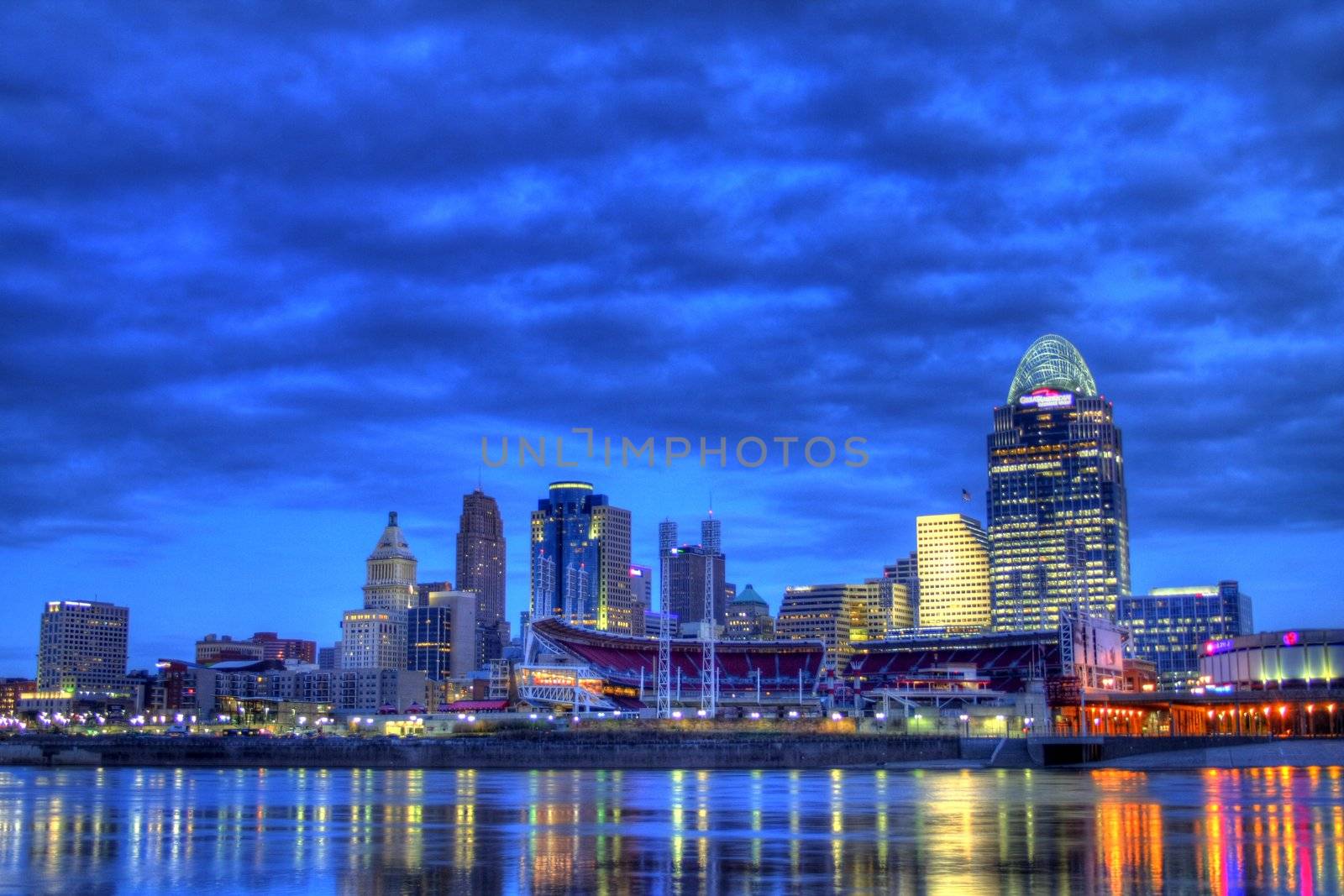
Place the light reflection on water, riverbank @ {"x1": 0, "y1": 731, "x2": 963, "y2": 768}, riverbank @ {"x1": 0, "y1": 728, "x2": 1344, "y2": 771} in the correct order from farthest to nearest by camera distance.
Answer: riverbank @ {"x1": 0, "y1": 731, "x2": 963, "y2": 768}, riverbank @ {"x1": 0, "y1": 728, "x2": 1344, "y2": 771}, the light reflection on water

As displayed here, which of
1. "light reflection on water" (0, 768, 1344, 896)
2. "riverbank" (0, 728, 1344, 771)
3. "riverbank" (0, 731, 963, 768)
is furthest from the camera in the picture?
"riverbank" (0, 731, 963, 768)

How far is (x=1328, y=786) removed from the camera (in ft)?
315

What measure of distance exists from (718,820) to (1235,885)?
97.5ft

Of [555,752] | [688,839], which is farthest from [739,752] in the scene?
[688,839]

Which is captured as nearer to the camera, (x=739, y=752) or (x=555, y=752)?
(x=739, y=752)

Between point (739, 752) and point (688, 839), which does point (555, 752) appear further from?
point (688, 839)

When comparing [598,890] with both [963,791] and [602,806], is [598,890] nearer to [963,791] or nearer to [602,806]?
[602,806]

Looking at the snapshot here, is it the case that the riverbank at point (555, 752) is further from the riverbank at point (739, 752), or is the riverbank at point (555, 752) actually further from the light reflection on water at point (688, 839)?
the light reflection on water at point (688, 839)

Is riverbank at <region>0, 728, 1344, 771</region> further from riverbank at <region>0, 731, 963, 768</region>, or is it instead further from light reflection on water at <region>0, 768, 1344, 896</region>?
light reflection on water at <region>0, 768, 1344, 896</region>

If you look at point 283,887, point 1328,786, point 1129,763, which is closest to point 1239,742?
point 1129,763

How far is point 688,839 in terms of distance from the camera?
54750 millimetres

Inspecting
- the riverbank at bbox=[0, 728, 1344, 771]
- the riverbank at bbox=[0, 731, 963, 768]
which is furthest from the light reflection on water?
the riverbank at bbox=[0, 731, 963, 768]

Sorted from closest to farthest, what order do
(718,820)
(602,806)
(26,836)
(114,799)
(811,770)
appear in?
(26,836)
(718,820)
(602,806)
(114,799)
(811,770)

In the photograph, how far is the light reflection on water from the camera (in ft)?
134
